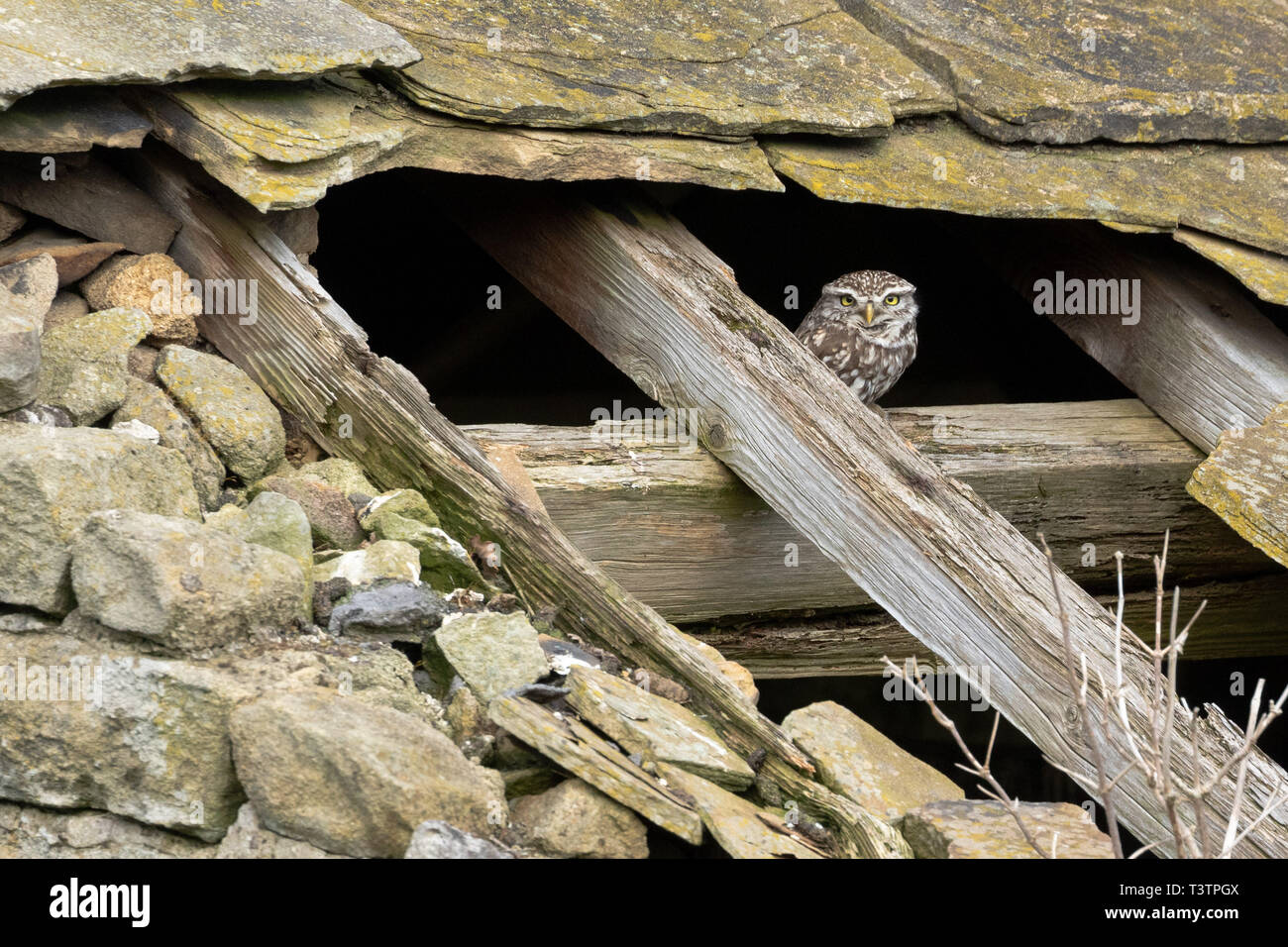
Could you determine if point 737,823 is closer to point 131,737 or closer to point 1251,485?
point 131,737

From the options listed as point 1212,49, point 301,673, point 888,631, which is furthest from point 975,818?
point 1212,49

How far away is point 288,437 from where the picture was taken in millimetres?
3244

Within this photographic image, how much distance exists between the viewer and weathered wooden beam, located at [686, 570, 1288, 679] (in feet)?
14.4

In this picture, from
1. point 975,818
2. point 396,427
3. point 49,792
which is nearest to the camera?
point 49,792

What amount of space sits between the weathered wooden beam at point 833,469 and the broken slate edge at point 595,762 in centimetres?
121

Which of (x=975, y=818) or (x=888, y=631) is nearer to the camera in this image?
(x=975, y=818)

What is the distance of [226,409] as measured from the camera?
121 inches

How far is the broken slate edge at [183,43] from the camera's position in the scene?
2.80 m

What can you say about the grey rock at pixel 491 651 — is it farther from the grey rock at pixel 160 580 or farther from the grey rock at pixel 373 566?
the grey rock at pixel 160 580

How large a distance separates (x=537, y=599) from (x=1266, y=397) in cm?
250

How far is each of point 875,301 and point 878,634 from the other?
134cm

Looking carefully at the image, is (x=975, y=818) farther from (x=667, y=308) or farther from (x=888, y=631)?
(x=888, y=631)

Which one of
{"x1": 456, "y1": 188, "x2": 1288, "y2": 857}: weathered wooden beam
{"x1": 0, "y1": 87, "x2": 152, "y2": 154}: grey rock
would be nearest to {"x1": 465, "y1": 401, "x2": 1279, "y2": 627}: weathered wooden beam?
{"x1": 456, "y1": 188, "x2": 1288, "y2": 857}: weathered wooden beam

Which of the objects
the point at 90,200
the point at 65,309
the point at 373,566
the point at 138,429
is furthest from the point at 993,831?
the point at 90,200
